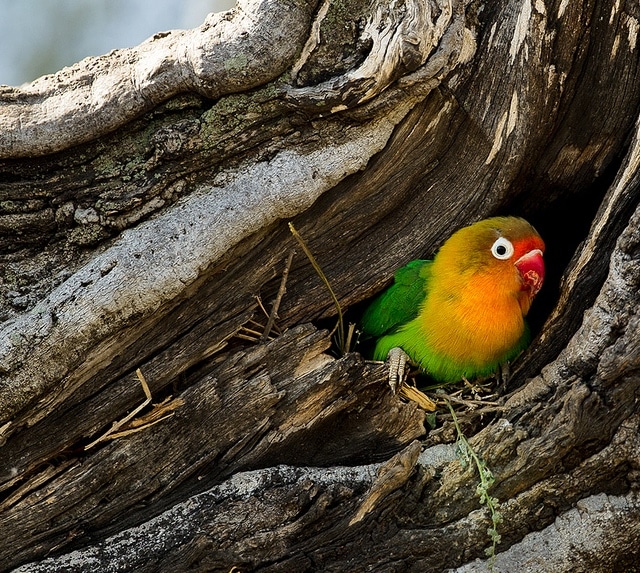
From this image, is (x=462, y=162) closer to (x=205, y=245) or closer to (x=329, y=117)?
(x=329, y=117)

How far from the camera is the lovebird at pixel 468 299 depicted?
4.00 metres

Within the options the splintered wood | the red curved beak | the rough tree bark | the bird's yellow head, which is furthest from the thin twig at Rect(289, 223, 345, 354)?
the red curved beak

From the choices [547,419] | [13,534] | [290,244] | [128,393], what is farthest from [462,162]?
[13,534]

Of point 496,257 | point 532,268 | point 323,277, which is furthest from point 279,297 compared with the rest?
point 532,268

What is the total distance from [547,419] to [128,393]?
1.87 m

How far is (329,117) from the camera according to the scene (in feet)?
10.9

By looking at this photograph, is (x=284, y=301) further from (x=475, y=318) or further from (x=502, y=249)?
(x=502, y=249)

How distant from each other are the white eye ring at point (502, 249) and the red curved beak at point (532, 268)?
3.4 inches

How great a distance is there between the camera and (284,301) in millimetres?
3703

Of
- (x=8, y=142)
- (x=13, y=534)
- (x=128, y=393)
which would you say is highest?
(x=8, y=142)

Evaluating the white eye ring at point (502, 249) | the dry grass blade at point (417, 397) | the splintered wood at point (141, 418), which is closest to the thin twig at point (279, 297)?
the splintered wood at point (141, 418)

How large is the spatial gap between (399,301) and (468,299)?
39 cm

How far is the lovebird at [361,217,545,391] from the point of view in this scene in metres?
4.00

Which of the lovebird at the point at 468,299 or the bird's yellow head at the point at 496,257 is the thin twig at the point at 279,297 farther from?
the bird's yellow head at the point at 496,257
